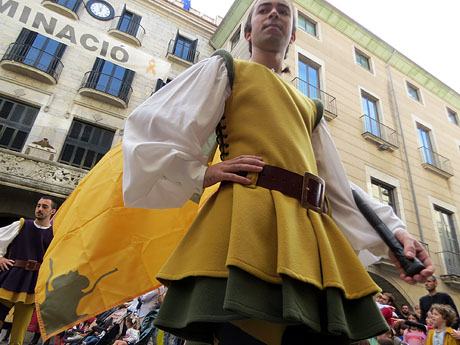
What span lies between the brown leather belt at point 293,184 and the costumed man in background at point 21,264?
3.70m

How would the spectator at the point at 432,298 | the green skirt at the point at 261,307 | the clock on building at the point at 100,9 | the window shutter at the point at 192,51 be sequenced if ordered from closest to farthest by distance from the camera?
the green skirt at the point at 261,307 → the spectator at the point at 432,298 → the clock on building at the point at 100,9 → the window shutter at the point at 192,51

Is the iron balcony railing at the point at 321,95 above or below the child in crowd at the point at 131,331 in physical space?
above

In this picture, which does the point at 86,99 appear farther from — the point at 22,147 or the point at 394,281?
the point at 394,281

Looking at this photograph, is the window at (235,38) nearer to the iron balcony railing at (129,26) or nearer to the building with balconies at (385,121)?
the building with balconies at (385,121)

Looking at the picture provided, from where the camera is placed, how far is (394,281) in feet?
28.8

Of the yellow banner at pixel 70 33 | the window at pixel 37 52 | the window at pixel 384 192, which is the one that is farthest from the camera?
the window at pixel 37 52

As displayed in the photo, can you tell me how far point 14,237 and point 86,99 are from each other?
8.73 m

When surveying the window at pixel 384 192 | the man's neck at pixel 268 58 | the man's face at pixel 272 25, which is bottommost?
the man's neck at pixel 268 58

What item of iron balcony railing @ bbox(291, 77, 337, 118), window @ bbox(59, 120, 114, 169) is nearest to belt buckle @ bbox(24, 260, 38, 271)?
window @ bbox(59, 120, 114, 169)

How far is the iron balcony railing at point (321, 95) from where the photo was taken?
9.68 meters

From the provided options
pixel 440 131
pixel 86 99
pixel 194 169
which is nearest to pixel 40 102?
pixel 86 99

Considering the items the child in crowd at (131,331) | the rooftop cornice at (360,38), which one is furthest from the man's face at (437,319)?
the rooftop cornice at (360,38)

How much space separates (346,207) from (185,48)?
562 inches

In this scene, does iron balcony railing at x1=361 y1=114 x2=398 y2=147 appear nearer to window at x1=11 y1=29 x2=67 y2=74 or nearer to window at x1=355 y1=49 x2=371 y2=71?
window at x1=355 y1=49 x2=371 y2=71
